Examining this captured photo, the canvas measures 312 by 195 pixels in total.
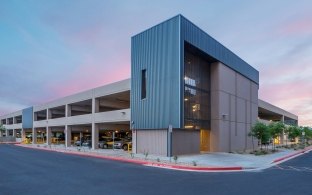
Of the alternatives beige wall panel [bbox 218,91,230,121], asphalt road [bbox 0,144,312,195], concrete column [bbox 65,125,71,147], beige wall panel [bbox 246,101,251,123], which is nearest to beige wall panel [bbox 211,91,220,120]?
beige wall panel [bbox 218,91,230,121]

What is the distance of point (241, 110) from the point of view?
1647 inches

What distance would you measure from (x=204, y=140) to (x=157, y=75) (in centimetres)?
1060

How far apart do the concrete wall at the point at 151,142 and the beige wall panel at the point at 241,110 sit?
575 inches

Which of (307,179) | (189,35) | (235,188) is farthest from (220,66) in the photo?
(235,188)

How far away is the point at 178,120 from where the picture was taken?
28000mm

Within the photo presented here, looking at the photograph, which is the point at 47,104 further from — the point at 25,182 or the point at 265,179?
the point at 265,179

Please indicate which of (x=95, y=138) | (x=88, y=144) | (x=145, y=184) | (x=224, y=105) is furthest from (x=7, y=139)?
(x=145, y=184)

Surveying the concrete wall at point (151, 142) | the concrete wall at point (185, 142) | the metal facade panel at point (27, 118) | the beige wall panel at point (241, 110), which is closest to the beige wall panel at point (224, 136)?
the concrete wall at point (185, 142)

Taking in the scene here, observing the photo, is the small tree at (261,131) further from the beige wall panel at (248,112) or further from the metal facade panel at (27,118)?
the metal facade panel at (27,118)

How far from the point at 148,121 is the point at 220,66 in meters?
11.4

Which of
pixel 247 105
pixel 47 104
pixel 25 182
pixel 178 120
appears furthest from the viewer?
pixel 47 104

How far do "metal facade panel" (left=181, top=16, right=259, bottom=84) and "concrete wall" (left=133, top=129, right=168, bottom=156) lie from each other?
9469 mm

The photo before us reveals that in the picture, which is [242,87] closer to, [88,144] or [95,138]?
[95,138]

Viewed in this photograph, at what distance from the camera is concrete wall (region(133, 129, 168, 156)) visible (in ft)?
96.2
